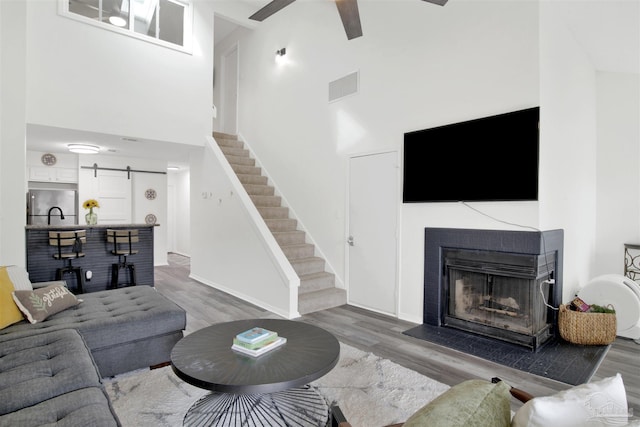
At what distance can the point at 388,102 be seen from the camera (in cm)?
448

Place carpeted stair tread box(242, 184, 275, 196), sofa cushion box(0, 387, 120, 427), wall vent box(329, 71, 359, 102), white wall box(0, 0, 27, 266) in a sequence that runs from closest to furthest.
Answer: sofa cushion box(0, 387, 120, 427) → white wall box(0, 0, 27, 266) → wall vent box(329, 71, 359, 102) → carpeted stair tread box(242, 184, 275, 196)

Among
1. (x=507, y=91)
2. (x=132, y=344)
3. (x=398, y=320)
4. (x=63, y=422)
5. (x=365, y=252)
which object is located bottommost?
(x=398, y=320)

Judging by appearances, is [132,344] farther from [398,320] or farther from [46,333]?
[398,320]

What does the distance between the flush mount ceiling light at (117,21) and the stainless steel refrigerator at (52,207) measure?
12.2ft

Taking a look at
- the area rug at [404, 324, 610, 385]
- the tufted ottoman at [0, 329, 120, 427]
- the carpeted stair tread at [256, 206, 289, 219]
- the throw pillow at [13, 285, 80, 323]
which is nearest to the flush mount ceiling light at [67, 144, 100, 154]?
the carpeted stair tread at [256, 206, 289, 219]

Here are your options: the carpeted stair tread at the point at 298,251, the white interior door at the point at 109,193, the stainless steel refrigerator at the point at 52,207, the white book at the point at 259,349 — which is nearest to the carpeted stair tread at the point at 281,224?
the carpeted stair tread at the point at 298,251

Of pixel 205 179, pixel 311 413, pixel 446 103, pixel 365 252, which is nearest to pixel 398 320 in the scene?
pixel 365 252

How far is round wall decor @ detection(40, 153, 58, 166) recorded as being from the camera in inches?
282

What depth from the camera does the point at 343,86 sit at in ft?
16.9

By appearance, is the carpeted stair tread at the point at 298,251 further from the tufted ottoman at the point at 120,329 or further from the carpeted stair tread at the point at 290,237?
the tufted ottoman at the point at 120,329

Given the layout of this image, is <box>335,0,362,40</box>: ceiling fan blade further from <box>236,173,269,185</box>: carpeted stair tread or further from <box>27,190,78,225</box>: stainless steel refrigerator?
<box>27,190,78,225</box>: stainless steel refrigerator

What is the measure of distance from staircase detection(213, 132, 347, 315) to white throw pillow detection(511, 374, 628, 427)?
12.2 ft

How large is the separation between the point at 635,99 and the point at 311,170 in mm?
4569

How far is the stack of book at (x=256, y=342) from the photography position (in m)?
2.07
